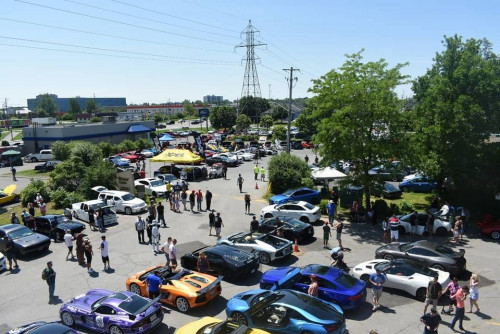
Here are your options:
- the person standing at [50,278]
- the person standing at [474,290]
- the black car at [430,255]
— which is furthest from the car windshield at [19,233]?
the person standing at [474,290]

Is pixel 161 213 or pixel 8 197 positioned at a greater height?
pixel 161 213

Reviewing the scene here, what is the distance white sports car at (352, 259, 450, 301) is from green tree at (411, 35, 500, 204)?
10.9 m

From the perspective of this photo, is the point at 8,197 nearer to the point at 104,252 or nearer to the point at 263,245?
the point at 104,252

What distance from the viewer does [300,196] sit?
1069 inches

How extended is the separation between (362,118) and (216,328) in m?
17.0

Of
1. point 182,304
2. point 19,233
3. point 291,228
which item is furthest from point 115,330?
point 19,233

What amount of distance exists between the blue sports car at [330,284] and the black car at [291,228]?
18.9 feet

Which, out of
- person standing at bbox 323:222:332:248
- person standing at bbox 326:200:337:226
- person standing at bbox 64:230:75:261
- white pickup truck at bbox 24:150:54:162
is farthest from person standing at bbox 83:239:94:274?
white pickup truck at bbox 24:150:54:162

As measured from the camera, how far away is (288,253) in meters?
17.5

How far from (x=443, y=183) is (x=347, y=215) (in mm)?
7716

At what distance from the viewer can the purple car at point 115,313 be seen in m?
11.0

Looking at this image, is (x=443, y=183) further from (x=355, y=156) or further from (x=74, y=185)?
(x=74, y=185)

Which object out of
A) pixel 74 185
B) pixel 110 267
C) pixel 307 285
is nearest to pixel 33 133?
pixel 74 185

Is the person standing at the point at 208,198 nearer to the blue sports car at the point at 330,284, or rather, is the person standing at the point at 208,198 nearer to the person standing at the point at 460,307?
the blue sports car at the point at 330,284
